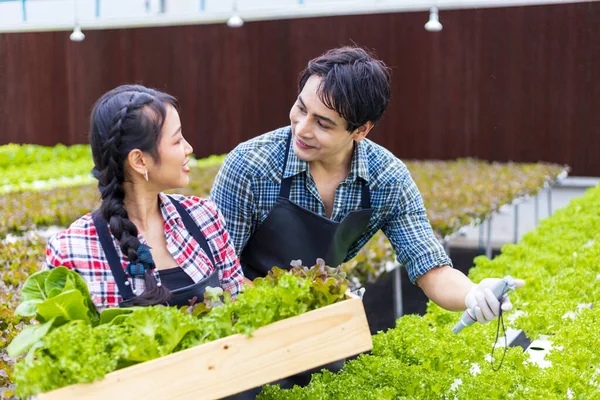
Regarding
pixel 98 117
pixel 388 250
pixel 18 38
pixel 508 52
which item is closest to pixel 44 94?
pixel 18 38

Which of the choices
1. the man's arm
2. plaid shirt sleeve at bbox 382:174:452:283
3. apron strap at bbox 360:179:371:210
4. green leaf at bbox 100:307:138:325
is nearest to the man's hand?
the man's arm

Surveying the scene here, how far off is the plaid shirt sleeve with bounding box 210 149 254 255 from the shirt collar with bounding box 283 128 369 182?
0.17 meters

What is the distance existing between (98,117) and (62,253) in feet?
1.44

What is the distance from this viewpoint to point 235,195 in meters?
2.87

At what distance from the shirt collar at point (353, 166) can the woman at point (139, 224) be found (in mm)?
488

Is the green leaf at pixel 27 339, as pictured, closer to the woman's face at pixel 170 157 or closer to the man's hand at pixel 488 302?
the woman's face at pixel 170 157

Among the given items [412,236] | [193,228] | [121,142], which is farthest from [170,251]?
[412,236]

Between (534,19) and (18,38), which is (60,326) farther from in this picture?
(18,38)

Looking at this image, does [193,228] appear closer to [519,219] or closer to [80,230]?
[80,230]

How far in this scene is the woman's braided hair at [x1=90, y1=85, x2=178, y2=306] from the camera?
223cm

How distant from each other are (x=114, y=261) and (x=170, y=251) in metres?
0.21

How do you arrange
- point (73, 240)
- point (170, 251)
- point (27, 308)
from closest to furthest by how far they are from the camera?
point (27, 308), point (73, 240), point (170, 251)

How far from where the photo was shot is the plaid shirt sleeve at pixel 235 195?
9.37 ft

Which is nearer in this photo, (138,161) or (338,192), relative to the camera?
(138,161)
